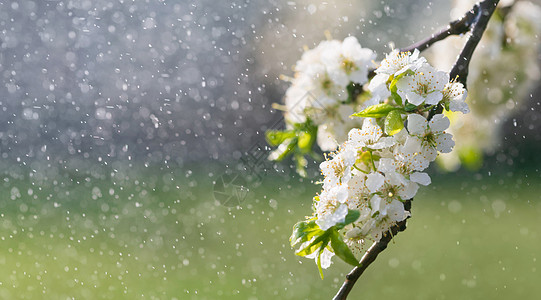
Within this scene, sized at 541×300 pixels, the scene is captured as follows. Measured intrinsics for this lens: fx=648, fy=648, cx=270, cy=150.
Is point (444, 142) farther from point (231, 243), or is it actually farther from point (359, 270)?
point (231, 243)

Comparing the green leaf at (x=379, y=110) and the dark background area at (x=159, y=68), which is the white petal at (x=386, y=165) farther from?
the dark background area at (x=159, y=68)

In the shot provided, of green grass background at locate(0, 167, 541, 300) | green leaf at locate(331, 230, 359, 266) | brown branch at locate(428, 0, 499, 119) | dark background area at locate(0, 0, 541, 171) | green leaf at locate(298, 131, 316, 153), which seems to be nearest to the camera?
green leaf at locate(331, 230, 359, 266)

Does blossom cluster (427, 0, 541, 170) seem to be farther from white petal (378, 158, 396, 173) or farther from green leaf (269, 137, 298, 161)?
white petal (378, 158, 396, 173)

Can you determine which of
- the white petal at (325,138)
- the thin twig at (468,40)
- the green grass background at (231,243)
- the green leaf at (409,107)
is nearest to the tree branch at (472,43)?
the thin twig at (468,40)

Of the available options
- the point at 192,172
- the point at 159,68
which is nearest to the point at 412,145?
the point at 192,172

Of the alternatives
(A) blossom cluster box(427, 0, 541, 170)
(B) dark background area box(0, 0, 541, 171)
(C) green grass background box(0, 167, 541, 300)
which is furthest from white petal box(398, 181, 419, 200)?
(B) dark background area box(0, 0, 541, 171)

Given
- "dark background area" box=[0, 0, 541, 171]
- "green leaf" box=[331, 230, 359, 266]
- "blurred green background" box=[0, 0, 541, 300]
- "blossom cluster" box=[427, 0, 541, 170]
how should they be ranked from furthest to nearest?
"dark background area" box=[0, 0, 541, 171], "blurred green background" box=[0, 0, 541, 300], "blossom cluster" box=[427, 0, 541, 170], "green leaf" box=[331, 230, 359, 266]

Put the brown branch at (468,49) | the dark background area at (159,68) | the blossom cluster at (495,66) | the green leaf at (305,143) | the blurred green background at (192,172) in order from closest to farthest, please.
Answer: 1. the brown branch at (468,49)
2. the green leaf at (305,143)
3. the blossom cluster at (495,66)
4. the blurred green background at (192,172)
5. the dark background area at (159,68)
